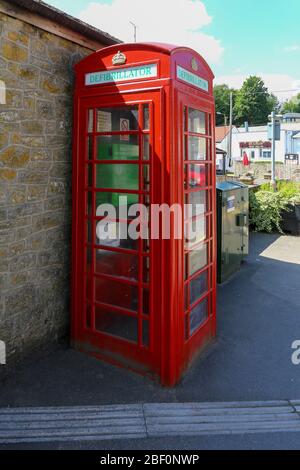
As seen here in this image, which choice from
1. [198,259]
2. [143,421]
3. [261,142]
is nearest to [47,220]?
[198,259]

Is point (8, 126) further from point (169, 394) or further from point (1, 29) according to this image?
point (169, 394)

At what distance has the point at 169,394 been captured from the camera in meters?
3.39

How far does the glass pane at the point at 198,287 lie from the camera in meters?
3.93

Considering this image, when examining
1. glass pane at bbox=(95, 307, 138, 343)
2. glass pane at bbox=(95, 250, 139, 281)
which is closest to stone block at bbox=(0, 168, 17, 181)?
glass pane at bbox=(95, 250, 139, 281)

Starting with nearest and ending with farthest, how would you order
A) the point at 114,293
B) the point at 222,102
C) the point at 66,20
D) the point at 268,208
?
the point at 66,20 < the point at 114,293 < the point at 268,208 < the point at 222,102

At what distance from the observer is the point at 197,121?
387cm

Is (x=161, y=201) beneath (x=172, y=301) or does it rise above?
above

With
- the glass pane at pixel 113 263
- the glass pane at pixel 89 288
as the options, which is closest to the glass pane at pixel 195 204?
the glass pane at pixel 113 263

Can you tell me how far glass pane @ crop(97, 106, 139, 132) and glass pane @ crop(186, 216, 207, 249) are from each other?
3.53 ft

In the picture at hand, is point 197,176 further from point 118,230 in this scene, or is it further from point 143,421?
point 143,421

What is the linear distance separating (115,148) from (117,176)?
292 millimetres

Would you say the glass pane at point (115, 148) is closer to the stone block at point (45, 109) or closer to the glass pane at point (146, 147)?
the glass pane at point (146, 147)

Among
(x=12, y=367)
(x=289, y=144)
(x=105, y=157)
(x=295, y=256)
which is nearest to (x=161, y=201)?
(x=105, y=157)
